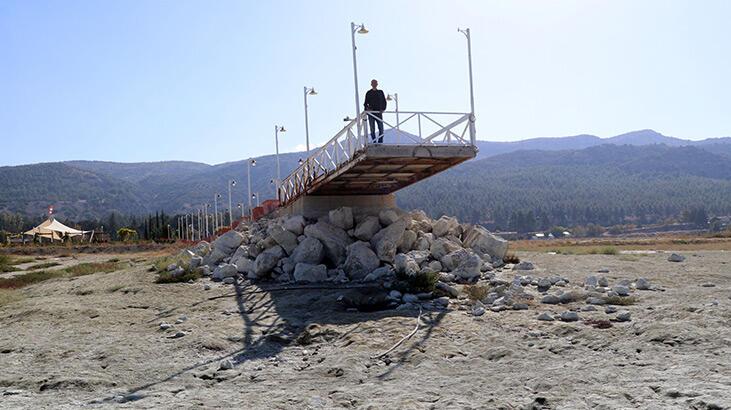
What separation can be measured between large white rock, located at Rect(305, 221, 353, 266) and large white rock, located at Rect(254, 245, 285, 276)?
1.12m

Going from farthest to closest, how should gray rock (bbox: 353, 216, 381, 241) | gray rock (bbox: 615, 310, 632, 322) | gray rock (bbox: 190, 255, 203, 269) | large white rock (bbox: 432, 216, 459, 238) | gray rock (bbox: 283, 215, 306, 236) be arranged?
gray rock (bbox: 190, 255, 203, 269)
large white rock (bbox: 432, 216, 459, 238)
gray rock (bbox: 283, 215, 306, 236)
gray rock (bbox: 353, 216, 381, 241)
gray rock (bbox: 615, 310, 632, 322)

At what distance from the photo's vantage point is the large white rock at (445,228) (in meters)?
21.2

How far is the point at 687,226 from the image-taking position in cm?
11006

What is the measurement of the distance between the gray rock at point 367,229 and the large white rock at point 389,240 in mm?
388

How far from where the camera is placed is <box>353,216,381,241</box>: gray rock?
19.8 metres

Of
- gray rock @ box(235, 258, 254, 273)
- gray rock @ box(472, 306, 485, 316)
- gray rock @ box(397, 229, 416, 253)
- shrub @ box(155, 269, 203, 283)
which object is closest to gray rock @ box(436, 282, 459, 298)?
gray rock @ box(472, 306, 485, 316)

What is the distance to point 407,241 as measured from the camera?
767 inches

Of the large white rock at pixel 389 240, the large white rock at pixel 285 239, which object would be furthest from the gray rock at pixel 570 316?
the large white rock at pixel 285 239

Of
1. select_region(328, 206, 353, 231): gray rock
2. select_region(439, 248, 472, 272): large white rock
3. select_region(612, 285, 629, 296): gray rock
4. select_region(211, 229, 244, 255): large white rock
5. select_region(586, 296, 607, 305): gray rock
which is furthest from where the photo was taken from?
select_region(211, 229, 244, 255): large white rock

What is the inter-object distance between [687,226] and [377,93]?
108 meters

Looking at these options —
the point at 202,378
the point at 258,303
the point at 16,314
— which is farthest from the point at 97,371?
the point at 16,314

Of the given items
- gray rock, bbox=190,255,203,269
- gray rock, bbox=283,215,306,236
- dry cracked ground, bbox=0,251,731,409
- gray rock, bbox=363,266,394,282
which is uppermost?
gray rock, bbox=283,215,306,236

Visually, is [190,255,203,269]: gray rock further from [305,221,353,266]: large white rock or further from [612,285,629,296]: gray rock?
[612,285,629,296]: gray rock

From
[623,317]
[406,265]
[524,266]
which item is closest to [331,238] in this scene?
[406,265]
